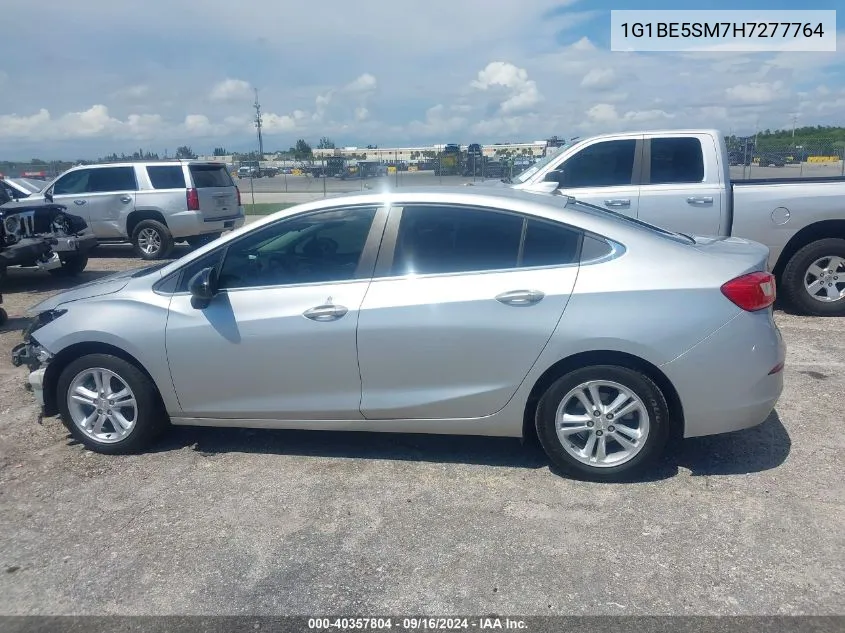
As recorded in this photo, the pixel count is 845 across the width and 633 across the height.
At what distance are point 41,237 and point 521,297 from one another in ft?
28.4

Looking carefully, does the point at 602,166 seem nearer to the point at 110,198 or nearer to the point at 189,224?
the point at 189,224

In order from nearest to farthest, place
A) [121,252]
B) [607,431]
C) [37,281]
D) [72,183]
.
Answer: [607,431] → [37,281] → [72,183] → [121,252]

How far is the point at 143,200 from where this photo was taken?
13492 millimetres

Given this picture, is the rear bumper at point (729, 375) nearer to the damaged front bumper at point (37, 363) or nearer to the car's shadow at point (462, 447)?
the car's shadow at point (462, 447)

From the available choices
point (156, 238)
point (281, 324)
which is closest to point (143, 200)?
point (156, 238)

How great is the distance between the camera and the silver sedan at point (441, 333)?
12.2ft

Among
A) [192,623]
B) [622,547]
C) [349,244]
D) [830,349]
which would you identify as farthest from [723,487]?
[830,349]

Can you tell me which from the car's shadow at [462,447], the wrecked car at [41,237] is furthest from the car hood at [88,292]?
the wrecked car at [41,237]

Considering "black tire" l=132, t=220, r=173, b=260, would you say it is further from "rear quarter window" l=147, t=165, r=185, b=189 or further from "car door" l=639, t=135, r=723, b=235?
"car door" l=639, t=135, r=723, b=235

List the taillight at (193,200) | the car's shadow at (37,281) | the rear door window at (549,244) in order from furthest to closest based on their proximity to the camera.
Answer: the taillight at (193,200), the car's shadow at (37,281), the rear door window at (549,244)

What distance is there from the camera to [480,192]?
4.17 m

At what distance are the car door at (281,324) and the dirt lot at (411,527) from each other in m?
Answer: 0.22

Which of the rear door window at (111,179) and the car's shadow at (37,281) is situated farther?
the rear door window at (111,179)

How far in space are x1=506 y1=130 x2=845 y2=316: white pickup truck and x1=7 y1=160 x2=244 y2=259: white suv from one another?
320 inches
